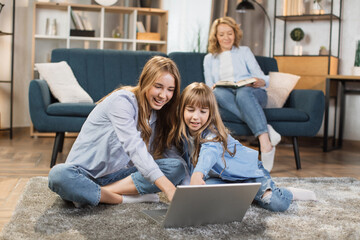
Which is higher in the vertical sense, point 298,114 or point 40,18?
point 40,18

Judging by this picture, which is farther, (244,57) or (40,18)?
(40,18)

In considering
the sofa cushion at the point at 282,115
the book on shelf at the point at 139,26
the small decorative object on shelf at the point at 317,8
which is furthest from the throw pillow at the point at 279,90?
the book on shelf at the point at 139,26

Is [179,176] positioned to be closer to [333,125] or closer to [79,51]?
[79,51]

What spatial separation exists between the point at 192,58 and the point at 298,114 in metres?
0.91

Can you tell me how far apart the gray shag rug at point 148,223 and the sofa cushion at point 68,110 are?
831mm

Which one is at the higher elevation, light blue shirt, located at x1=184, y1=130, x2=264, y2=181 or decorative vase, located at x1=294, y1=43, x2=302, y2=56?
decorative vase, located at x1=294, y1=43, x2=302, y2=56

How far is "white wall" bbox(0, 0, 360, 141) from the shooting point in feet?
14.2

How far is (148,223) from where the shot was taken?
5.11ft

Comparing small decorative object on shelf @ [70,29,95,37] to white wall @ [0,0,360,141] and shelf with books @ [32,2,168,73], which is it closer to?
shelf with books @ [32,2,168,73]

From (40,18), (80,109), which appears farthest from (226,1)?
(80,109)

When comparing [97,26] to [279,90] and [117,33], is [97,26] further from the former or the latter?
[279,90]

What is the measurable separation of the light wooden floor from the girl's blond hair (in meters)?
0.59

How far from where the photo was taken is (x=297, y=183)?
242 centimetres

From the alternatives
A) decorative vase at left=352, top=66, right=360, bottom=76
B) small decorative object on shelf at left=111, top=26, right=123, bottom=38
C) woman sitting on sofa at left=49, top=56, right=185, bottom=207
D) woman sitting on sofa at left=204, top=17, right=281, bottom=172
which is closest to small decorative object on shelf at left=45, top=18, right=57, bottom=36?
small decorative object on shelf at left=111, top=26, right=123, bottom=38
